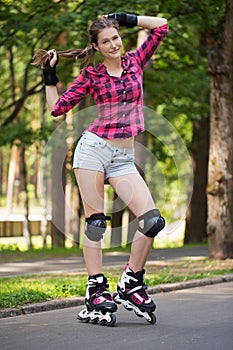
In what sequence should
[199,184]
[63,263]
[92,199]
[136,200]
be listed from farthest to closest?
[199,184]
[63,263]
[92,199]
[136,200]

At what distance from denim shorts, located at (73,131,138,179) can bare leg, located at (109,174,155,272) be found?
0.07 metres

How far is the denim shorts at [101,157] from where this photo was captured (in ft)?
21.4

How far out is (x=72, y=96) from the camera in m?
6.58

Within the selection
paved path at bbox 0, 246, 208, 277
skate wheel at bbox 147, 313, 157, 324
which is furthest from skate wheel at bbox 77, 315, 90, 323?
paved path at bbox 0, 246, 208, 277

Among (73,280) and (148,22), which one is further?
(73,280)

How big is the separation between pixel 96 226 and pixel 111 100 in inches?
34.8

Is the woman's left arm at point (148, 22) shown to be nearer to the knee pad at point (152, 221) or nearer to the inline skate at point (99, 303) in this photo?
the knee pad at point (152, 221)

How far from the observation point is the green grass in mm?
8183

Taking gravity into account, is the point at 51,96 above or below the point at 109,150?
above

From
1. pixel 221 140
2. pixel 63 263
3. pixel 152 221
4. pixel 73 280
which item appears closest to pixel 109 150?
pixel 152 221

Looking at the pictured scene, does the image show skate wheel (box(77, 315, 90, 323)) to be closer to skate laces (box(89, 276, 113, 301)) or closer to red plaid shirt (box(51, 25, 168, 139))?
skate laces (box(89, 276, 113, 301))

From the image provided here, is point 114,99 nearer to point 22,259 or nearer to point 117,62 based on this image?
point 117,62


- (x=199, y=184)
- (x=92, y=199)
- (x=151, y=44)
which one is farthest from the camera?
(x=199, y=184)

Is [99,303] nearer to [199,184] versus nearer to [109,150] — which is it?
[109,150]
